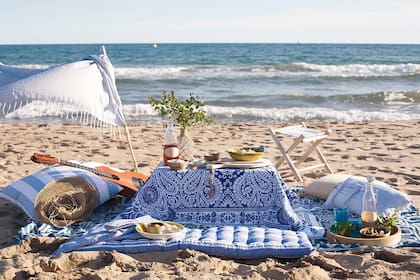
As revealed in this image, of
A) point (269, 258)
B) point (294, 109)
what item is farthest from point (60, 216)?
point (294, 109)

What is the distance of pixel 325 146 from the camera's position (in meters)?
8.81

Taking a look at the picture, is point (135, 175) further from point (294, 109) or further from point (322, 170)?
point (294, 109)

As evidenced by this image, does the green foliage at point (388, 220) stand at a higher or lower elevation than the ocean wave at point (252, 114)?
higher

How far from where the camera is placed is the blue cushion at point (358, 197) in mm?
5309

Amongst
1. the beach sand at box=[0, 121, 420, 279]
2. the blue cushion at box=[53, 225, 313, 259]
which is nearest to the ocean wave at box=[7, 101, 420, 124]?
the beach sand at box=[0, 121, 420, 279]

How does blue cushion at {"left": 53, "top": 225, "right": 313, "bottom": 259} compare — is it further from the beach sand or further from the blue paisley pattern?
the blue paisley pattern

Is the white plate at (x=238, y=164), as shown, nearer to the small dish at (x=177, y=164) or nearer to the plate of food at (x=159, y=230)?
the small dish at (x=177, y=164)

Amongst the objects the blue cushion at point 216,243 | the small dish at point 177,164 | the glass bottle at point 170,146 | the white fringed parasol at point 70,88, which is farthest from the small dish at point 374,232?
the white fringed parasol at point 70,88

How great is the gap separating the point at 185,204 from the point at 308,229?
106 cm

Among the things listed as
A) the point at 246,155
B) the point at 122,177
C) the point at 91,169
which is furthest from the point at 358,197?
the point at 91,169

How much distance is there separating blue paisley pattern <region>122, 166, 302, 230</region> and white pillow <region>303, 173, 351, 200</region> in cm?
88

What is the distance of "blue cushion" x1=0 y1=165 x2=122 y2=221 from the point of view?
5.28 metres

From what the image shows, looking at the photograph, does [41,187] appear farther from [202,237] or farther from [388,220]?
[388,220]

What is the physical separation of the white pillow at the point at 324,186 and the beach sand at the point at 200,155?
0.77 m
